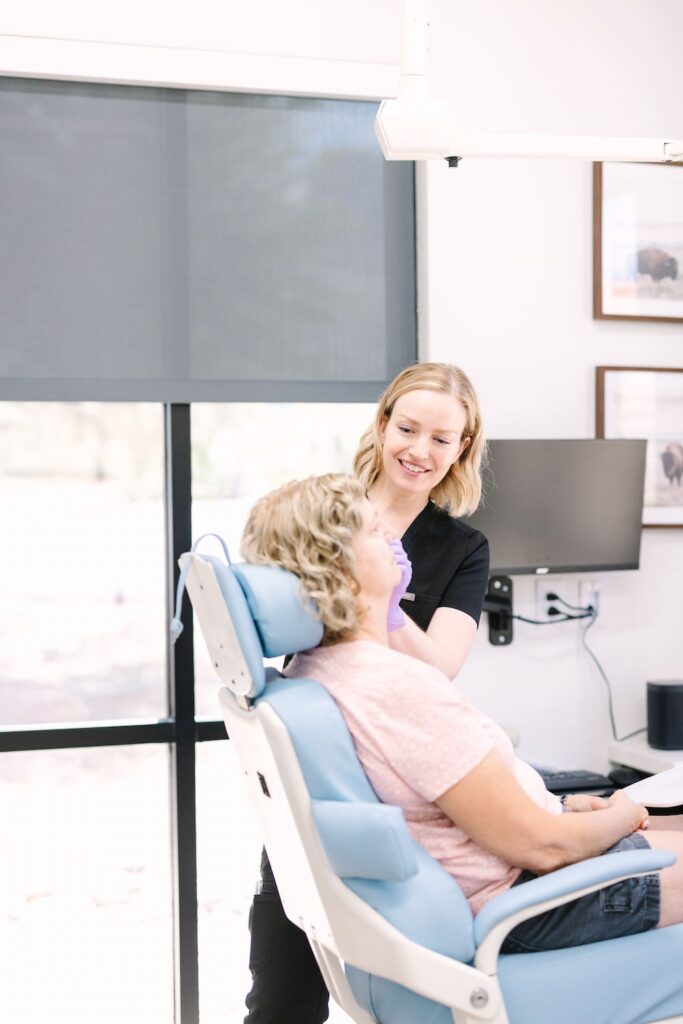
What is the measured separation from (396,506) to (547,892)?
0.95 meters

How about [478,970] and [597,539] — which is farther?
[597,539]

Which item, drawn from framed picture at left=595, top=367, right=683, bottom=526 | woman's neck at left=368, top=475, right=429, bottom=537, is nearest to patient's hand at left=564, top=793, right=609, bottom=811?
woman's neck at left=368, top=475, right=429, bottom=537

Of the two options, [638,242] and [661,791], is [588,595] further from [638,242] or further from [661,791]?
[661,791]

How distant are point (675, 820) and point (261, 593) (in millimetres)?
914

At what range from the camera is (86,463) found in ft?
10.3

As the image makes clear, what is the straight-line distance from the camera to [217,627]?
1.72m

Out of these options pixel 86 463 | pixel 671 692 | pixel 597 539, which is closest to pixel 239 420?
pixel 86 463

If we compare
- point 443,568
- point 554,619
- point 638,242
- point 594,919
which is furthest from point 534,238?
point 594,919

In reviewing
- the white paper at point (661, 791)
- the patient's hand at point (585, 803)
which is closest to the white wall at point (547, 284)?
the white paper at point (661, 791)

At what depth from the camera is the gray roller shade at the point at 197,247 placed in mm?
3020

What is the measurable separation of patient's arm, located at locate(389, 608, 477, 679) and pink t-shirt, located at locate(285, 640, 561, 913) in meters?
0.32

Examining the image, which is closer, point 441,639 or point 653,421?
point 441,639

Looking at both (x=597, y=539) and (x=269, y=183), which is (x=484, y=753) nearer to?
(x=597, y=539)

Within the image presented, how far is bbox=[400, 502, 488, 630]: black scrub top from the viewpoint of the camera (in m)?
2.31
